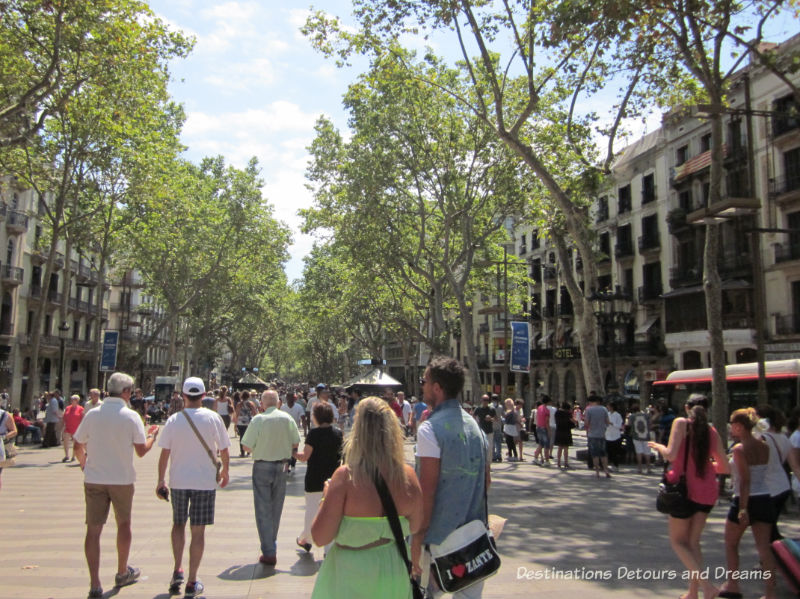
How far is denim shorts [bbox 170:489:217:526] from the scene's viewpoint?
538 centimetres

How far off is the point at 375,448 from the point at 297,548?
4.56 m

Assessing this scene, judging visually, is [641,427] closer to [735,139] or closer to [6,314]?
[735,139]

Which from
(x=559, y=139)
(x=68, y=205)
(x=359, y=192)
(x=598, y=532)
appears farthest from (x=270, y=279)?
(x=598, y=532)

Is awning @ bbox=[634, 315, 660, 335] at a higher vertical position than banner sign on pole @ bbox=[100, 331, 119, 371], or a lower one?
higher

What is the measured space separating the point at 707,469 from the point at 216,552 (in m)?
4.91

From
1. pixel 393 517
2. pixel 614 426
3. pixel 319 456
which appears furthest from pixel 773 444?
pixel 614 426

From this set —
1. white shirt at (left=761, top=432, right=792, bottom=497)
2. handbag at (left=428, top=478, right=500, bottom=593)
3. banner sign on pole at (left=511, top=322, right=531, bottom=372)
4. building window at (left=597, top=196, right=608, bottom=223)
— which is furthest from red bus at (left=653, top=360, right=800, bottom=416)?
building window at (left=597, top=196, right=608, bottom=223)

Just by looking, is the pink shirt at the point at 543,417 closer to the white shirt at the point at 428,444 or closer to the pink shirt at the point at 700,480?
the pink shirt at the point at 700,480

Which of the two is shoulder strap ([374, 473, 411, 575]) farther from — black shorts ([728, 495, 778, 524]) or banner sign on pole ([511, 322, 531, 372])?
banner sign on pole ([511, 322, 531, 372])

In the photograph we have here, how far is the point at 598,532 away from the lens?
8.09m

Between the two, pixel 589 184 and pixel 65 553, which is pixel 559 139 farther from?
pixel 65 553

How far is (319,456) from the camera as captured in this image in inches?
262

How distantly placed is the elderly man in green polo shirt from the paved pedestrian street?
0.30 metres

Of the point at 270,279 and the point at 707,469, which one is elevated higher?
the point at 270,279
